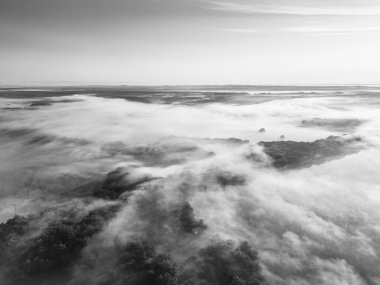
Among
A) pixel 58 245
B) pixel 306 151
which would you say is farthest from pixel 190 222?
pixel 306 151

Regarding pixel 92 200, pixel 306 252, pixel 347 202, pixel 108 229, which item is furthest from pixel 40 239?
pixel 347 202

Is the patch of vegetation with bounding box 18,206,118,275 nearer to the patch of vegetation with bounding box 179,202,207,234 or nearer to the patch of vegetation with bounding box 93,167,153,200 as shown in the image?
the patch of vegetation with bounding box 93,167,153,200

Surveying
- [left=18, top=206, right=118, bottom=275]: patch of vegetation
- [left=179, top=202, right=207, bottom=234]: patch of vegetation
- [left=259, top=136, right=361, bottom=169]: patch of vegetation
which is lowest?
[left=259, top=136, right=361, bottom=169]: patch of vegetation

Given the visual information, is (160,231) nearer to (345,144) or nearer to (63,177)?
(63,177)

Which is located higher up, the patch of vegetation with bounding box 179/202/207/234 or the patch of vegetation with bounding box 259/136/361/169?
the patch of vegetation with bounding box 179/202/207/234

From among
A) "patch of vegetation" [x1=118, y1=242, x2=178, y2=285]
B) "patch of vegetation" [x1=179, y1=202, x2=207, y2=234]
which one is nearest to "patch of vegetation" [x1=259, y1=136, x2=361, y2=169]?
"patch of vegetation" [x1=179, y1=202, x2=207, y2=234]

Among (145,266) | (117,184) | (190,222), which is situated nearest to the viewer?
(145,266)

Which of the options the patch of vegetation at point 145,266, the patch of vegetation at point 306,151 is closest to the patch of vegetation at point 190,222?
the patch of vegetation at point 145,266

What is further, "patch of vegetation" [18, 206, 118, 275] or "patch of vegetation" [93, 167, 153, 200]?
"patch of vegetation" [93, 167, 153, 200]

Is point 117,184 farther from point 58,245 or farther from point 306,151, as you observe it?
point 306,151

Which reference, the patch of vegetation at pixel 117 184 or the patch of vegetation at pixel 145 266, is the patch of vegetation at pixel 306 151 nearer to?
the patch of vegetation at pixel 117 184

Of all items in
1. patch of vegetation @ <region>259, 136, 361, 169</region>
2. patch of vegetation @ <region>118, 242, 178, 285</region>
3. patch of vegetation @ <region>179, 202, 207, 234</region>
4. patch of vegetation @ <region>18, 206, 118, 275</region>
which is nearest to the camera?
Answer: patch of vegetation @ <region>118, 242, 178, 285</region>

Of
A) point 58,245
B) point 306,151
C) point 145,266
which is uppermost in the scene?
point 58,245
